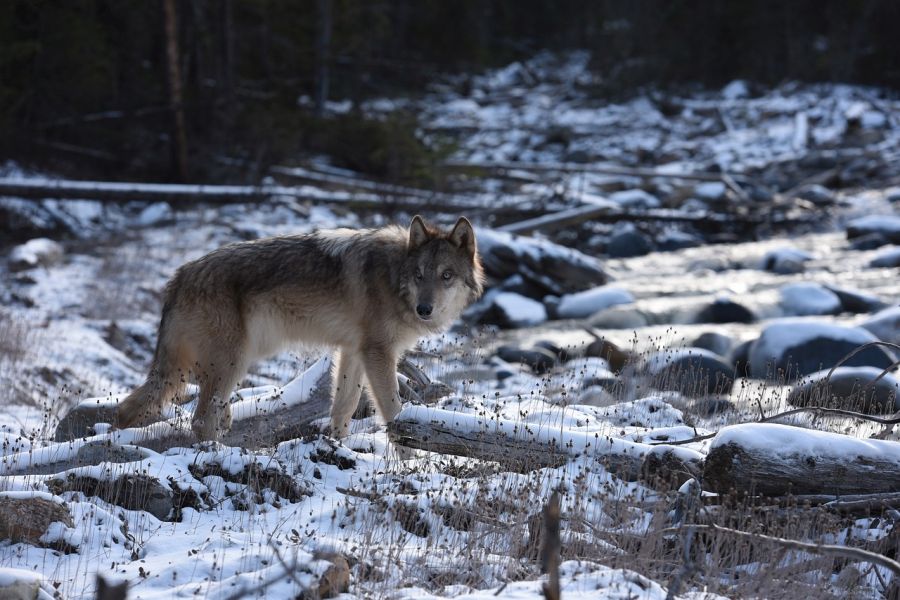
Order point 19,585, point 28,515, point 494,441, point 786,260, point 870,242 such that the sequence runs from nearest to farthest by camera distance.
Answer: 1. point 19,585
2. point 28,515
3. point 494,441
4. point 786,260
5. point 870,242

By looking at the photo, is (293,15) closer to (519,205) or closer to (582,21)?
(519,205)

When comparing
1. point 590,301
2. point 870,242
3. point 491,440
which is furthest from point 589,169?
point 491,440

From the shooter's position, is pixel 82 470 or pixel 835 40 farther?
pixel 835 40

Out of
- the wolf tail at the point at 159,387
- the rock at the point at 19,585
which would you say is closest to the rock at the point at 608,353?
the wolf tail at the point at 159,387

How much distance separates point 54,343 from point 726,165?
22917 mm

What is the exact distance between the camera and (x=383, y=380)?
267 inches

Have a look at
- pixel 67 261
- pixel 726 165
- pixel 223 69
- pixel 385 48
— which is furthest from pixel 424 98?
pixel 67 261

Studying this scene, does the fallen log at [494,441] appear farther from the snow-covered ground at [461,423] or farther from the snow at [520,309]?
the snow at [520,309]

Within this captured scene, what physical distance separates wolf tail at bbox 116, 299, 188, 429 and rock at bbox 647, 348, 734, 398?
468cm

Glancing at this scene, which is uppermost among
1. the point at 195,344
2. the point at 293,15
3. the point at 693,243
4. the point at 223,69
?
the point at 293,15

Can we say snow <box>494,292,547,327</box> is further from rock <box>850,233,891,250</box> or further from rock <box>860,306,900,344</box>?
rock <box>850,233,891,250</box>

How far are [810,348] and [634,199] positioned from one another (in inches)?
471

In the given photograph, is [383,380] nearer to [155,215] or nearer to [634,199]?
[155,215]

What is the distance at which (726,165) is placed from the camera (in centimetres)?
2792
